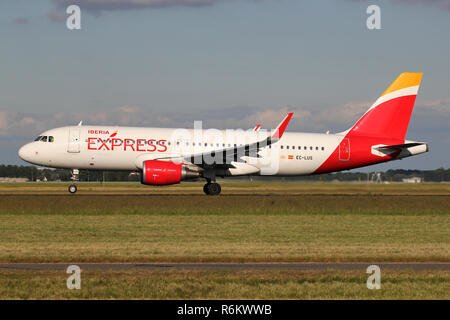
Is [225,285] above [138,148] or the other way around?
the other way around

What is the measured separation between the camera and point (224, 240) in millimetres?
21859

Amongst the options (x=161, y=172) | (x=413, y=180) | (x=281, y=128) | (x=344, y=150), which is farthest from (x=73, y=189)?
(x=413, y=180)

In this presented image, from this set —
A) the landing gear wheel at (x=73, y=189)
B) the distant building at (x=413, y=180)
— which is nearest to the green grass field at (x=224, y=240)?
the landing gear wheel at (x=73, y=189)

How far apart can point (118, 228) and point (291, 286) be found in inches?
506

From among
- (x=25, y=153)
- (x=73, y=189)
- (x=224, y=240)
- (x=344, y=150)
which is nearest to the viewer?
(x=224, y=240)

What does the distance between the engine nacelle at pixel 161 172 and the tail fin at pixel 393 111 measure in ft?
43.6

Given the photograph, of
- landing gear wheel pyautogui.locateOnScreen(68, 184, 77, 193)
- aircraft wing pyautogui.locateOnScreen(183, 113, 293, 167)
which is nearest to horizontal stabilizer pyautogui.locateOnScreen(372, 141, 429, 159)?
aircraft wing pyautogui.locateOnScreen(183, 113, 293, 167)

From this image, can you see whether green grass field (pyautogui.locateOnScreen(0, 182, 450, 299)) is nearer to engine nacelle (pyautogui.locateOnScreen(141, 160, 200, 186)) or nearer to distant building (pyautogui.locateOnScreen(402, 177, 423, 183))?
engine nacelle (pyautogui.locateOnScreen(141, 160, 200, 186))

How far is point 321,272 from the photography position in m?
15.4

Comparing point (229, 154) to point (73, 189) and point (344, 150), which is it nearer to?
point (344, 150)

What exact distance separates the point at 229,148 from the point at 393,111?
12.2 meters

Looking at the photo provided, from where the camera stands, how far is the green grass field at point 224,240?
1319 cm

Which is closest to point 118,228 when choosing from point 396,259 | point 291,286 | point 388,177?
point 396,259

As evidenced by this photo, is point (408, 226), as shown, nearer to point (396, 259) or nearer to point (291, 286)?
point (396, 259)
